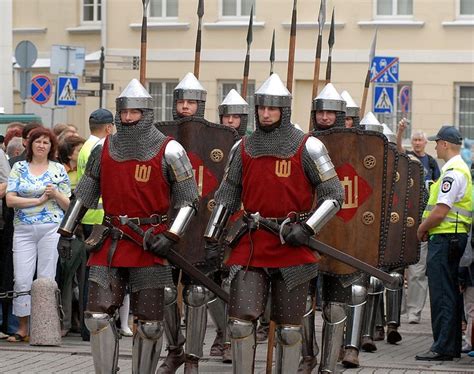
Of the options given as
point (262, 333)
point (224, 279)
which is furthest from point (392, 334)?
point (224, 279)

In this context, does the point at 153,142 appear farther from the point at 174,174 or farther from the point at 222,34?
the point at 222,34

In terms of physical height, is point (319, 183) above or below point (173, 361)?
above

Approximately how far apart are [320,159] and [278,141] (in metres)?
0.28

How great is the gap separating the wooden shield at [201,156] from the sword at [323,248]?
1.42m

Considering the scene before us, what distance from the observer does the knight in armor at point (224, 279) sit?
39.2 ft

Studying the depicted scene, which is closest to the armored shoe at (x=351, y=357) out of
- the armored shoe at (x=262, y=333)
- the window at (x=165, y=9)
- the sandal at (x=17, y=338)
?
the armored shoe at (x=262, y=333)

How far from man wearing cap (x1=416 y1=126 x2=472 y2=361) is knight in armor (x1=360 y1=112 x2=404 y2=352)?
0.41 meters

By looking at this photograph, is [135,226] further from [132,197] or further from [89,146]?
[89,146]

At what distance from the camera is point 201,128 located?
11281 millimetres

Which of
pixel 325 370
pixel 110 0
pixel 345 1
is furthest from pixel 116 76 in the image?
pixel 325 370

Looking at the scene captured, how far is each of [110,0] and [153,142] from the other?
77.8 ft

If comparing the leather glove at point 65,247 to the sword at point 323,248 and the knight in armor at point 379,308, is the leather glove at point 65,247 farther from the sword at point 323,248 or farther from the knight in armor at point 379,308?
the knight in armor at point 379,308

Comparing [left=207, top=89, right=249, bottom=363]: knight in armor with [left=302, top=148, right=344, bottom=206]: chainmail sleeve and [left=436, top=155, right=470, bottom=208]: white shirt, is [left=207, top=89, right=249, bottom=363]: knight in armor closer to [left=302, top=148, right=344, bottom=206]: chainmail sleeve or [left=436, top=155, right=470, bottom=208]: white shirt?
[left=436, top=155, right=470, bottom=208]: white shirt

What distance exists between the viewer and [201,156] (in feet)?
37.1
